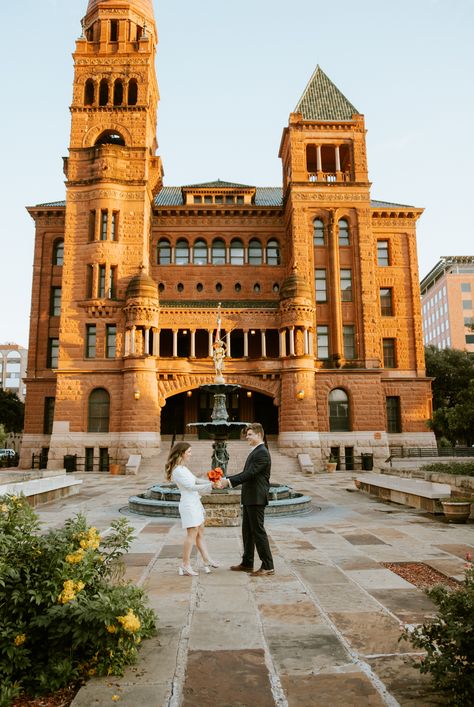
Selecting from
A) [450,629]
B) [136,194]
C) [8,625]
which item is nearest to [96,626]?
[8,625]

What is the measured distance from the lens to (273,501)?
1354 cm

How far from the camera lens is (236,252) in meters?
41.7

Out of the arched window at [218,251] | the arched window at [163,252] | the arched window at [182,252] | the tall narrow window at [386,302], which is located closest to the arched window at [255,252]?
the arched window at [218,251]

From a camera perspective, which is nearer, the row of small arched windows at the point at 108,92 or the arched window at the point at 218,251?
the row of small arched windows at the point at 108,92

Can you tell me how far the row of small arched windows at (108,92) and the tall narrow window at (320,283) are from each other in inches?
722

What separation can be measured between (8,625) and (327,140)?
40.7 m

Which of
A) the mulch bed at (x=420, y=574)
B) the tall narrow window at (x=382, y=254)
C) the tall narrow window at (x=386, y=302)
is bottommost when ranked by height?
the mulch bed at (x=420, y=574)

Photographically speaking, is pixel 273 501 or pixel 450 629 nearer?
pixel 450 629

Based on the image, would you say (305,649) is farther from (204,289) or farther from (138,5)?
(138,5)

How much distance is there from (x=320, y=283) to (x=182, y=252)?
36.7 feet

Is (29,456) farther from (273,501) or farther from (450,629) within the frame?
(450,629)

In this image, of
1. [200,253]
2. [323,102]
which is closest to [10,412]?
[200,253]

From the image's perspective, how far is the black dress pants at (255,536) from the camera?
282 inches

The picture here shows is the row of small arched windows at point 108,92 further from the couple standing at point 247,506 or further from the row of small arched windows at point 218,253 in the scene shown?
the couple standing at point 247,506
